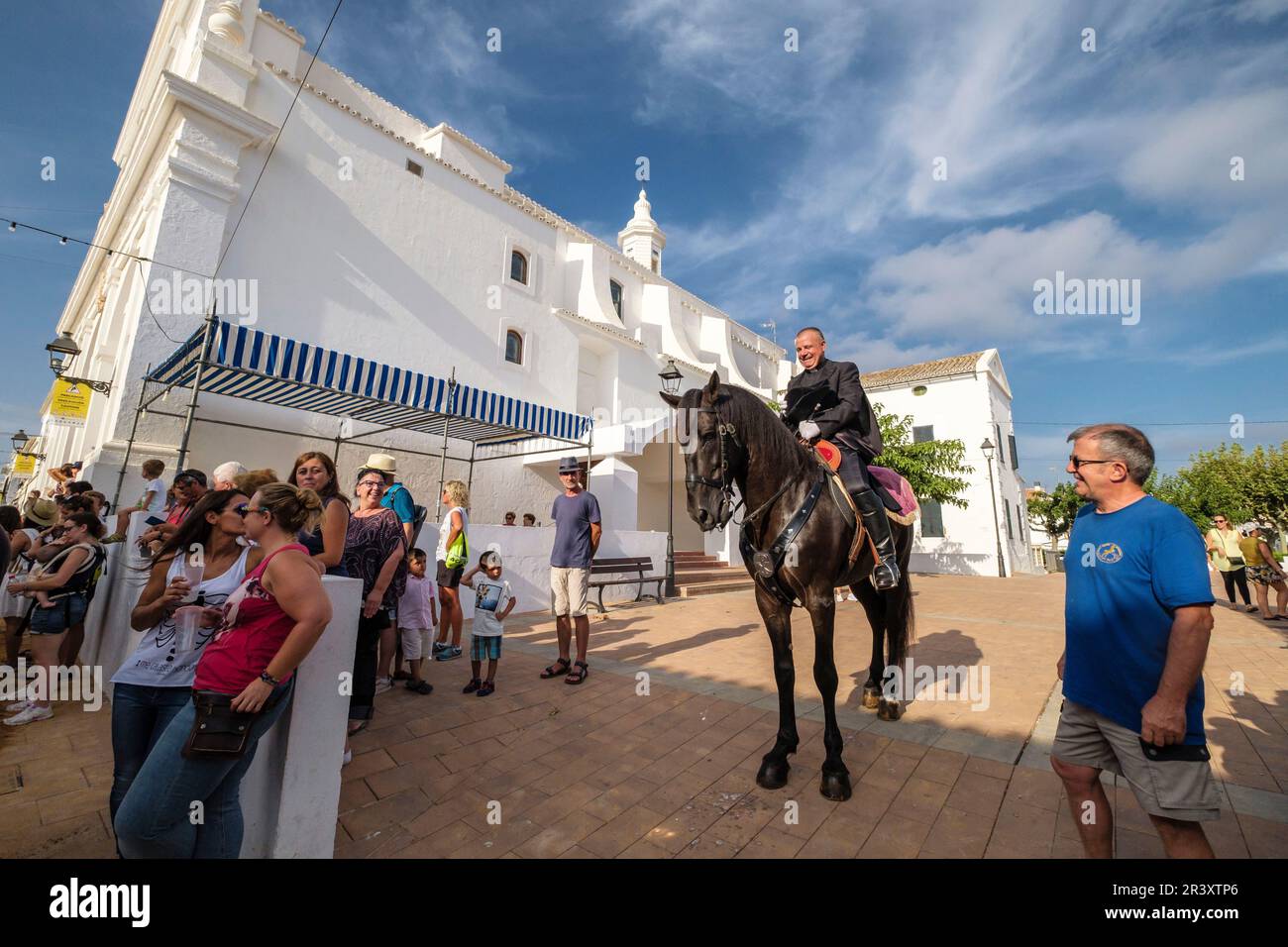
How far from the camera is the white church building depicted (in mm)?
9430

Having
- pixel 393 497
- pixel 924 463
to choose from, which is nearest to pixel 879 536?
pixel 393 497

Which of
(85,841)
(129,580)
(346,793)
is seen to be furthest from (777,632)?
(129,580)

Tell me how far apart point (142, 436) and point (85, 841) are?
30.9 feet

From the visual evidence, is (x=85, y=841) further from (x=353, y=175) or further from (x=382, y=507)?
(x=353, y=175)

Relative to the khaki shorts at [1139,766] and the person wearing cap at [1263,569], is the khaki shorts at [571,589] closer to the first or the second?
the khaki shorts at [1139,766]

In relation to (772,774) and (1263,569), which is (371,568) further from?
(1263,569)

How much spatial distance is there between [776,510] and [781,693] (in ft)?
3.85

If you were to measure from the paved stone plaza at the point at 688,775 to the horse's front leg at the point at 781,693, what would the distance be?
11cm

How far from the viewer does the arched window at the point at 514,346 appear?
53.5 ft

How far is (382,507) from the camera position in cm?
411

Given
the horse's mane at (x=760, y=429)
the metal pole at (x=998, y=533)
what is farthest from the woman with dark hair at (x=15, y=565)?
the metal pole at (x=998, y=533)

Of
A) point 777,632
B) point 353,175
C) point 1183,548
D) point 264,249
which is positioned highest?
point 353,175

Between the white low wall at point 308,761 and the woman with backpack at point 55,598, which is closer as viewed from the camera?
the white low wall at point 308,761
